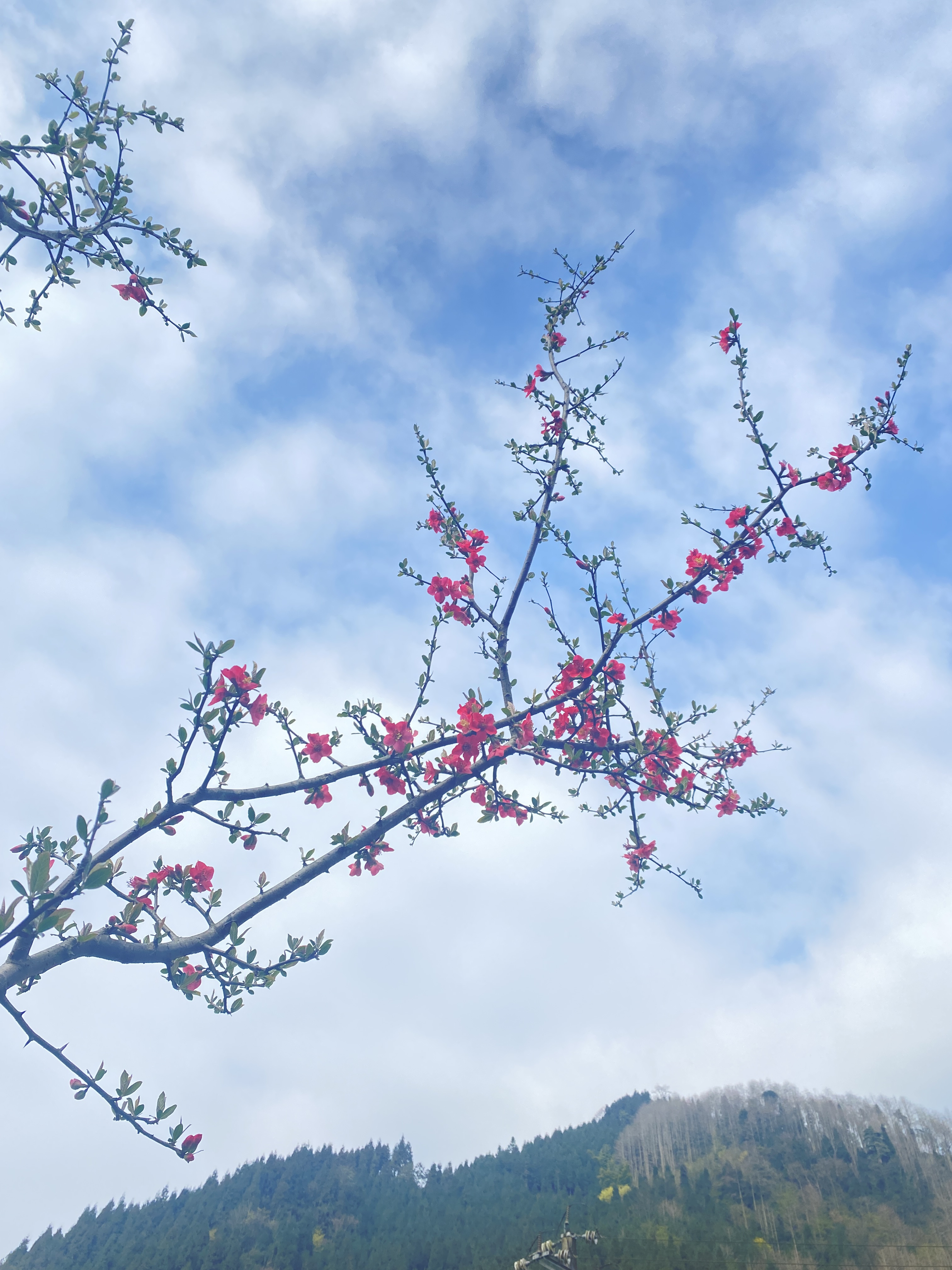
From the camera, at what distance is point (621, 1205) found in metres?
28.9

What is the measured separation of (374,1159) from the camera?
163 feet

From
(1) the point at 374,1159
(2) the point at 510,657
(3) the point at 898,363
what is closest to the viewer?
(3) the point at 898,363

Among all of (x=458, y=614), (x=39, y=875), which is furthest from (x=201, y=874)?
(x=458, y=614)

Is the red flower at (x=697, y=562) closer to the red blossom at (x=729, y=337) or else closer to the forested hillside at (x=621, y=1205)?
the red blossom at (x=729, y=337)

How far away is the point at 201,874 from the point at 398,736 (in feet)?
4.57

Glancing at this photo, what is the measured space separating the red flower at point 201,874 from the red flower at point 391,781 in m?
1.11

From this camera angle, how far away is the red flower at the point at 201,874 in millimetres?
3709

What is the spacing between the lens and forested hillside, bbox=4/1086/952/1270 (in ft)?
75.4

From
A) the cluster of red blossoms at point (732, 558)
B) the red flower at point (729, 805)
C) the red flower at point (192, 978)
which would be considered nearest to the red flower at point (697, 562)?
the cluster of red blossoms at point (732, 558)

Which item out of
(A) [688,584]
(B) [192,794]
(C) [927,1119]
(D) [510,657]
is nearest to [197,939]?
(B) [192,794]

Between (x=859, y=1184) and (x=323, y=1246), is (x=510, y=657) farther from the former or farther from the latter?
(x=323, y=1246)

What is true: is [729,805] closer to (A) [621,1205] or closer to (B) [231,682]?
(B) [231,682]

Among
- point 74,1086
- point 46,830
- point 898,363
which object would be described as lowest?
point 74,1086

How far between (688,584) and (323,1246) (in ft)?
139
